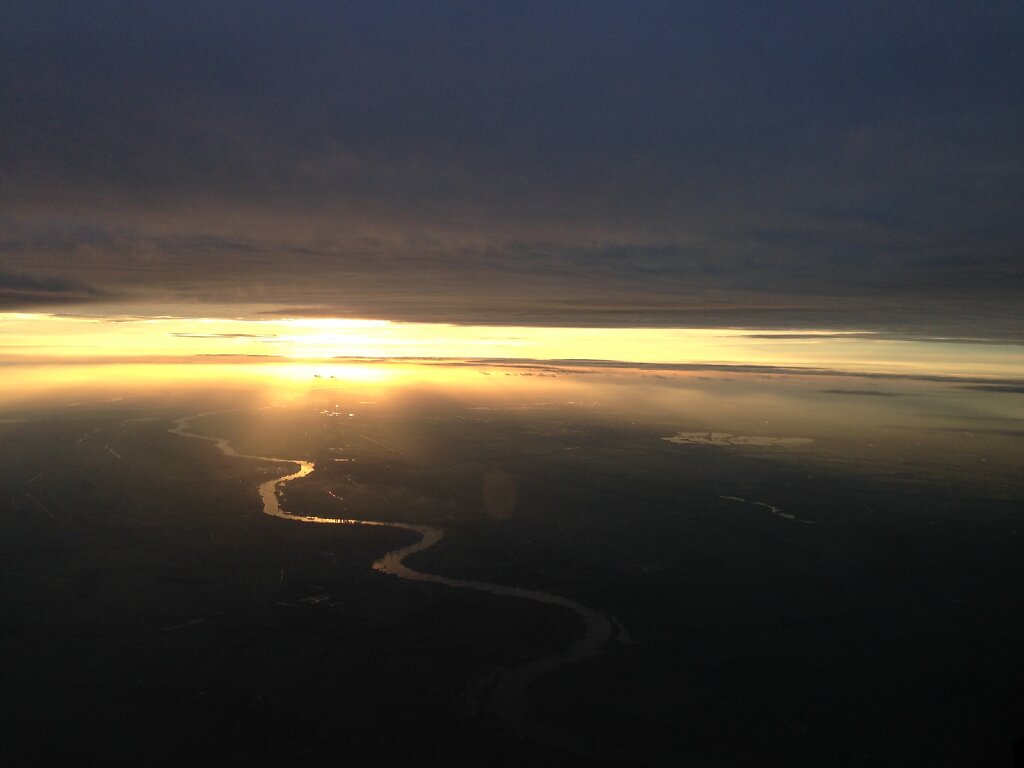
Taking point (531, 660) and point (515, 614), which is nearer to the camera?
point (531, 660)

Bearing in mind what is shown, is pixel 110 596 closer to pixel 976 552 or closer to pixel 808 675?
pixel 808 675

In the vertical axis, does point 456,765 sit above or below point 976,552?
below

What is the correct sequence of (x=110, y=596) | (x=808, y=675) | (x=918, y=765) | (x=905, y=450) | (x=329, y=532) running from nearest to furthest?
(x=918, y=765)
(x=808, y=675)
(x=110, y=596)
(x=329, y=532)
(x=905, y=450)

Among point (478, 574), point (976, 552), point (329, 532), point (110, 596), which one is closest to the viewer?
point (110, 596)

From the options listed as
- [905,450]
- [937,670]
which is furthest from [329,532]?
[905,450]

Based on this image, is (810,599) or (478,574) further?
(478,574)

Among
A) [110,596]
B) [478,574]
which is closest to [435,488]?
[478,574]
